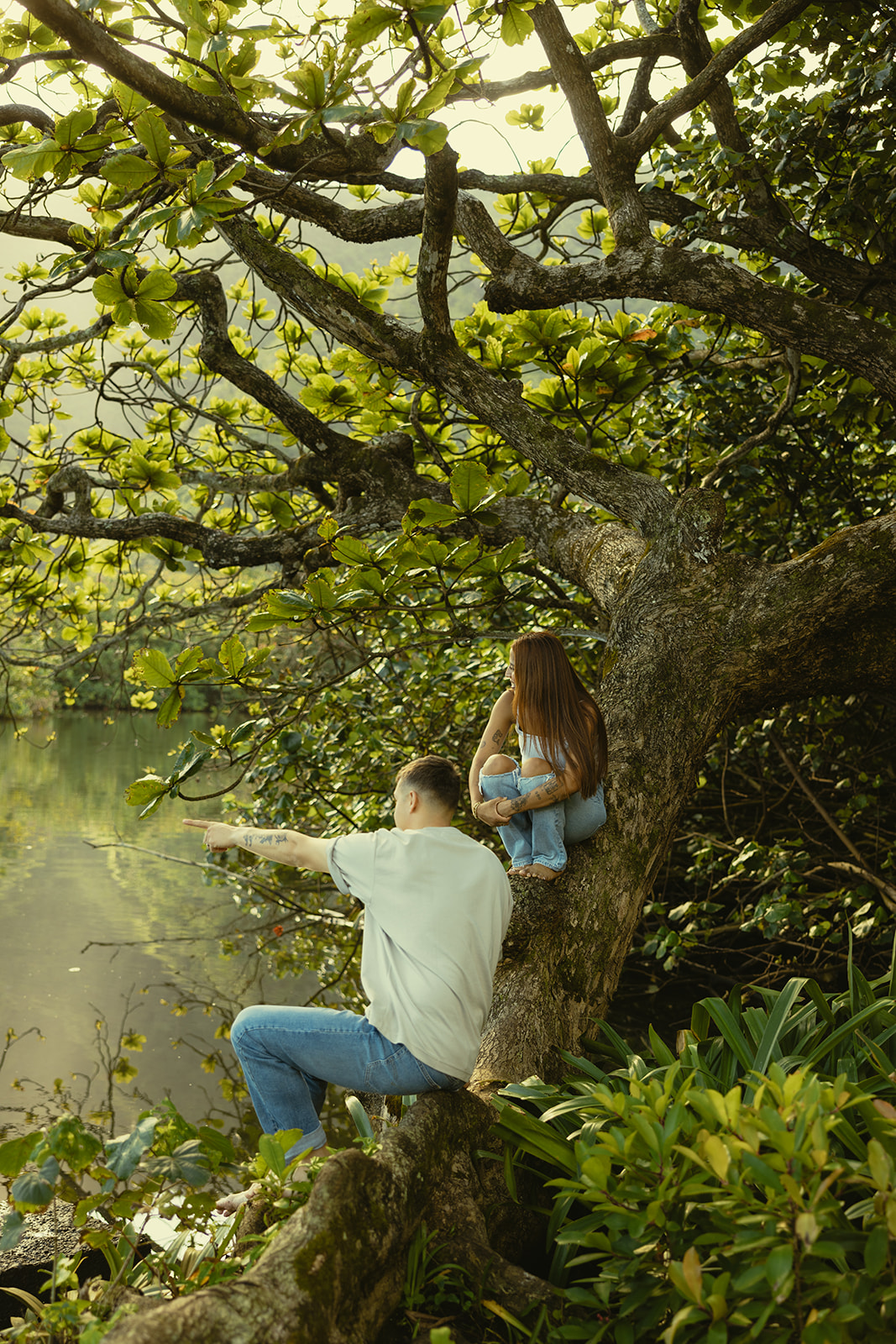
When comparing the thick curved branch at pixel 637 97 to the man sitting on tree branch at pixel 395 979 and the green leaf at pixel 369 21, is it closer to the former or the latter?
the green leaf at pixel 369 21

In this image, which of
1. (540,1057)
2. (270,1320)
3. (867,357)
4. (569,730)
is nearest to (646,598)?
(569,730)

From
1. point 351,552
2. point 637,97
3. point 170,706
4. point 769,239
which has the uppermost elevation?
point 637,97

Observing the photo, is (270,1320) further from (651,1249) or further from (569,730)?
(569,730)

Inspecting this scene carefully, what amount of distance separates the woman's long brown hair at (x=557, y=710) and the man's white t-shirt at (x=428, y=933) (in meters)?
0.62

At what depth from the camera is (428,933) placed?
6.30ft

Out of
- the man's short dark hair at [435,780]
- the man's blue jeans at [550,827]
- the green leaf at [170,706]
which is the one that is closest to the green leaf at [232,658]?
the green leaf at [170,706]

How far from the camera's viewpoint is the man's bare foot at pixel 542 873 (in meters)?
2.45

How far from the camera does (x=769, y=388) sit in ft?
15.8

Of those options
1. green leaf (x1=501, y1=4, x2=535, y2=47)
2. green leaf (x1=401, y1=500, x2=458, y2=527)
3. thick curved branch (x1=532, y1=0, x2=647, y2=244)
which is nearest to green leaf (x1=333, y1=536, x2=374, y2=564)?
green leaf (x1=401, y1=500, x2=458, y2=527)

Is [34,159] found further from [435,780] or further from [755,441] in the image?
[755,441]

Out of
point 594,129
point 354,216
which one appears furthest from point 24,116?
point 594,129

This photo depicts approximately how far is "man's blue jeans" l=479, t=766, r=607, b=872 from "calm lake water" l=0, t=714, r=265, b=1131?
2.01 m

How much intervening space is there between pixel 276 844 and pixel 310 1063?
0.53m

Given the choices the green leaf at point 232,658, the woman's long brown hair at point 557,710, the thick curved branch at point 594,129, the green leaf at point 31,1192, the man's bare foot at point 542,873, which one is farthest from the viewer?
the thick curved branch at point 594,129
